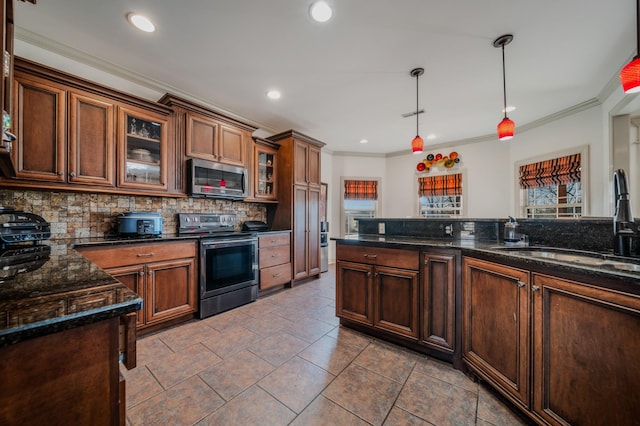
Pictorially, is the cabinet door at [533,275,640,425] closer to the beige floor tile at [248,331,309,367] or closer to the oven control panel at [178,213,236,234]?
the beige floor tile at [248,331,309,367]

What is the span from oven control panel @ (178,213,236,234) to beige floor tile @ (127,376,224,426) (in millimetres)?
1830

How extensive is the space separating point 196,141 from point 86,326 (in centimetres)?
282

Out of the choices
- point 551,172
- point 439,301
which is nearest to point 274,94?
point 439,301

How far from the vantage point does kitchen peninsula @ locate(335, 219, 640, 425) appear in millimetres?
1034

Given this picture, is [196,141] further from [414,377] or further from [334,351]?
[414,377]

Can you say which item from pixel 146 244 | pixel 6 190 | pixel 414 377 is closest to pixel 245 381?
pixel 414 377

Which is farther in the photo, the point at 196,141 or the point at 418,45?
the point at 196,141

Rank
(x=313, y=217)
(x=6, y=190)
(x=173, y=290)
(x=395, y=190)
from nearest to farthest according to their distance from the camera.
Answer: (x=6, y=190) < (x=173, y=290) < (x=313, y=217) < (x=395, y=190)

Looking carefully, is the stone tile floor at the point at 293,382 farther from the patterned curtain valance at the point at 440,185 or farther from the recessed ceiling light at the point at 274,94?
the patterned curtain valance at the point at 440,185

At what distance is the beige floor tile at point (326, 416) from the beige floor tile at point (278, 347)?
1.66ft

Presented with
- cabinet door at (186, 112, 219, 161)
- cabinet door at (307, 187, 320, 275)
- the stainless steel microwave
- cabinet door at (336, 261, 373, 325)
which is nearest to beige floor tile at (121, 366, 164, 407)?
cabinet door at (336, 261, 373, 325)

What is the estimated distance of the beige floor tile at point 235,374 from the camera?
1.64 metres

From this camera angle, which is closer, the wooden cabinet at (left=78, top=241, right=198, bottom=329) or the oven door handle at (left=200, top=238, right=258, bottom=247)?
the wooden cabinet at (left=78, top=241, right=198, bottom=329)

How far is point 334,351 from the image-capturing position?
6.81 feet
